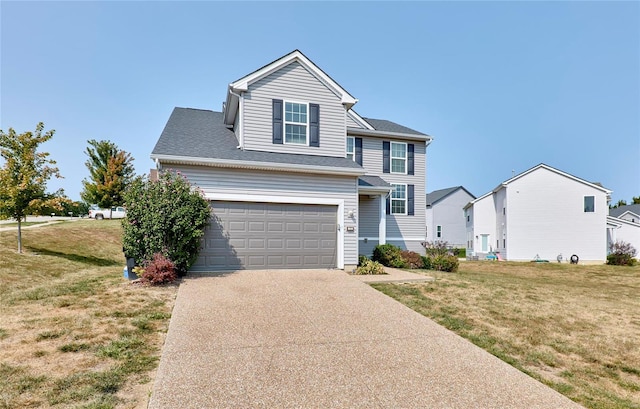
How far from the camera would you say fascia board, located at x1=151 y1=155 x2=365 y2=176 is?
33.8ft

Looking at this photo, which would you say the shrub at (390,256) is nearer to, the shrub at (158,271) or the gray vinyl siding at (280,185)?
the gray vinyl siding at (280,185)

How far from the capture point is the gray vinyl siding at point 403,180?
19.0m

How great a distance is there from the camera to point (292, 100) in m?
12.8

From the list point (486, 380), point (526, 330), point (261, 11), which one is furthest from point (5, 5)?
point (526, 330)

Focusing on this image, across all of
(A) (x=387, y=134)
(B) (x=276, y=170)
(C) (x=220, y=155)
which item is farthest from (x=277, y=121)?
(A) (x=387, y=134)

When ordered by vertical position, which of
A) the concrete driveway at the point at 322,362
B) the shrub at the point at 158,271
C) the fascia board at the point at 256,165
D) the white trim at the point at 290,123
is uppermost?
the white trim at the point at 290,123

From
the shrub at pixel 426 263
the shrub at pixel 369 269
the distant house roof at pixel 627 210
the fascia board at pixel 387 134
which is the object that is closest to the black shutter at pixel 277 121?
the shrub at pixel 369 269

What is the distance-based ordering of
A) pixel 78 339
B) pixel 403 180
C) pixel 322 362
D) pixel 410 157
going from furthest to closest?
pixel 410 157
pixel 403 180
pixel 78 339
pixel 322 362

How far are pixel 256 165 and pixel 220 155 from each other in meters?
1.31

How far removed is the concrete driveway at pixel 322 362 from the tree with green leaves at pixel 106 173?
1106 inches

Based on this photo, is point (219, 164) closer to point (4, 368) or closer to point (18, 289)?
point (18, 289)

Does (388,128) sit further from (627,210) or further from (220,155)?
(627,210)

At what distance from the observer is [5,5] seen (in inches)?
410

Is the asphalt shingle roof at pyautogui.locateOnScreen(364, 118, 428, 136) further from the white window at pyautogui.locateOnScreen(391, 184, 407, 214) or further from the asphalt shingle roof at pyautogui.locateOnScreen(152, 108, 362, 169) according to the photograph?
the asphalt shingle roof at pyautogui.locateOnScreen(152, 108, 362, 169)
